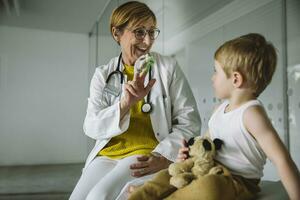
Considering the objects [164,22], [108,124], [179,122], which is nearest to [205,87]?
[164,22]

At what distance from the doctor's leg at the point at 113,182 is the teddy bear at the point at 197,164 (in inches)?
8.6

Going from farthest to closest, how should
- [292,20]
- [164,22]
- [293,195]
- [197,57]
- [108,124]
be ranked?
[197,57], [164,22], [292,20], [108,124], [293,195]

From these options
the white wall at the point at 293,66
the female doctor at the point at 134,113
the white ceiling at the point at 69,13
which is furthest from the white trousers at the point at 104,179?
the white wall at the point at 293,66

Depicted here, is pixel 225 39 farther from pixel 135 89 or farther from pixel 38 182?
pixel 38 182

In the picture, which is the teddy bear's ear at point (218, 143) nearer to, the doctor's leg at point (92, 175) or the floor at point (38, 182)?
the doctor's leg at point (92, 175)

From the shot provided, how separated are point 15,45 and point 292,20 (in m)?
1.61

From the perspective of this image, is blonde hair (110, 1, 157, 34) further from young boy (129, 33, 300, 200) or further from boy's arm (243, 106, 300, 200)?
boy's arm (243, 106, 300, 200)

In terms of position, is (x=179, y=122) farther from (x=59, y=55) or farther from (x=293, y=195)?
(x=59, y=55)

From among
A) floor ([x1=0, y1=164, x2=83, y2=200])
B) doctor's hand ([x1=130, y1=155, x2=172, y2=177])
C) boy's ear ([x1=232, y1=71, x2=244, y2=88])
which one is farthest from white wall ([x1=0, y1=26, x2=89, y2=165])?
boy's ear ([x1=232, y1=71, x2=244, y2=88])

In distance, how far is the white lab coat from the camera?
960mm

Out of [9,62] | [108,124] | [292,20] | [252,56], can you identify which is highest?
[292,20]

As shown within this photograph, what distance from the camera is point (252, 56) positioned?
679 mm

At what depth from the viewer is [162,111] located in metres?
1.00

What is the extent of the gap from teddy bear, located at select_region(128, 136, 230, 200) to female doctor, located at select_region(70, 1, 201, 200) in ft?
0.69
